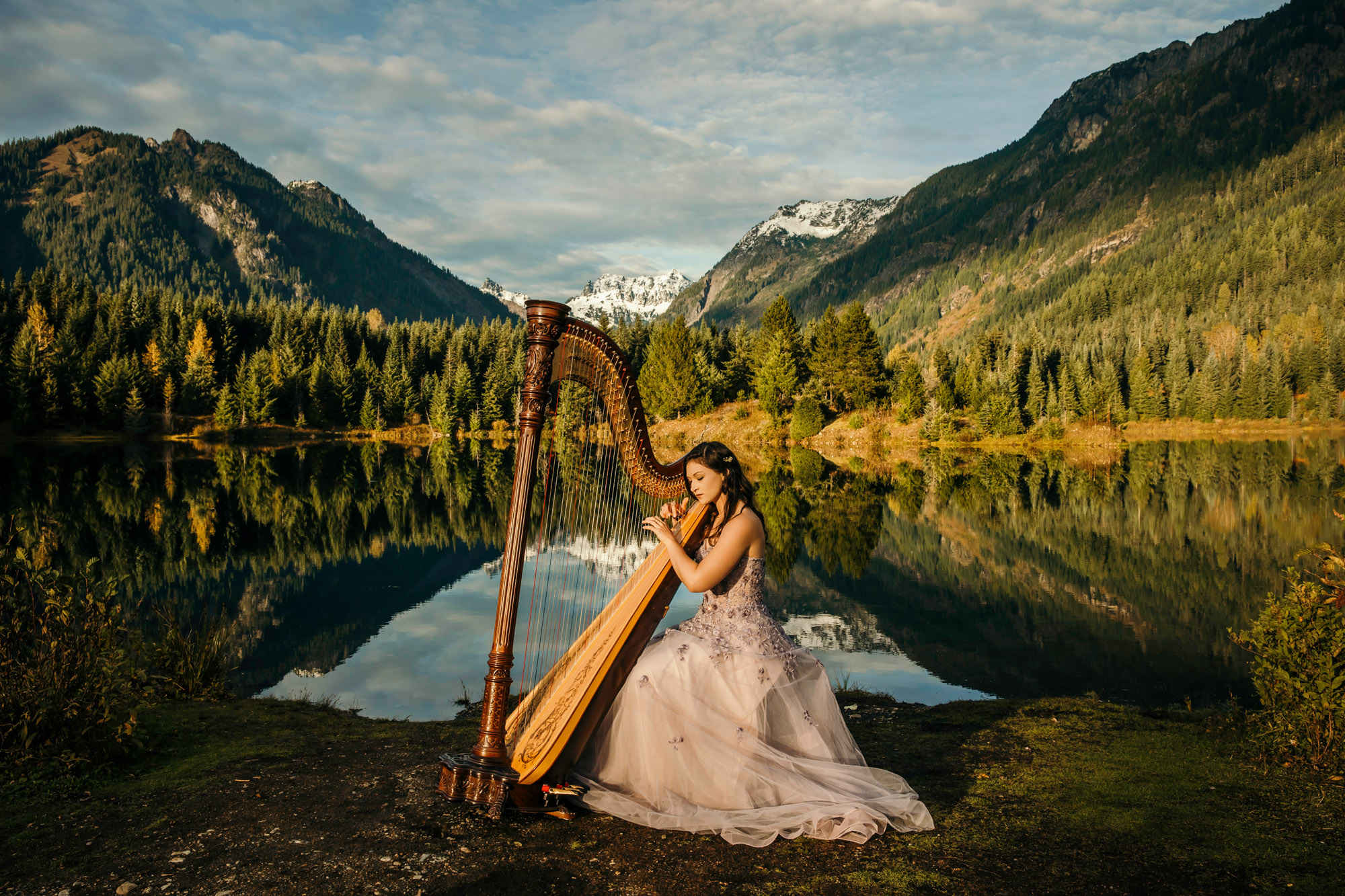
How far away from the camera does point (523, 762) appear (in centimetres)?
406

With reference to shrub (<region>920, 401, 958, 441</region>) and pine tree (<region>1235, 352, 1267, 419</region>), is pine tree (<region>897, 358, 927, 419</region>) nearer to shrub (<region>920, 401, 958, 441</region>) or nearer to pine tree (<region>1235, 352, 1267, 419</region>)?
shrub (<region>920, 401, 958, 441</region>)

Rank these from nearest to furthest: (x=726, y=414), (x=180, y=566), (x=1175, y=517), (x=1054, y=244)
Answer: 1. (x=180, y=566)
2. (x=1175, y=517)
3. (x=726, y=414)
4. (x=1054, y=244)

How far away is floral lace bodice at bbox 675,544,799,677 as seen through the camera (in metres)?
4.42

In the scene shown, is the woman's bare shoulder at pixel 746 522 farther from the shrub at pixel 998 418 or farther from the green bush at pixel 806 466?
the shrub at pixel 998 418

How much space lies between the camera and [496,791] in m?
3.88

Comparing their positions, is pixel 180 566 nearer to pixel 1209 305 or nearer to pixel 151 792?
pixel 151 792

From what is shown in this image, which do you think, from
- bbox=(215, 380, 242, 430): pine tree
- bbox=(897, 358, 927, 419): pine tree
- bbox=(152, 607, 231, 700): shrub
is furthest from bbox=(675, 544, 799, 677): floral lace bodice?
bbox=(215, 380, 242, 430): pine tree

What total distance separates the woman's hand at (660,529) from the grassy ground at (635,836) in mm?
1506

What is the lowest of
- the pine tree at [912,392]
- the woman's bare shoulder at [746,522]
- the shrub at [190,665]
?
the shrub at [190,665]

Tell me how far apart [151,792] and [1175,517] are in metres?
20.7

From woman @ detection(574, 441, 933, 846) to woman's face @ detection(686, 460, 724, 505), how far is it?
22cm

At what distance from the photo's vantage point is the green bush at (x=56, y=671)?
4.48 meters

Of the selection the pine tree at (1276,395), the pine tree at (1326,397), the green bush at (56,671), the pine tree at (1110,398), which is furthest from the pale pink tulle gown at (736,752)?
the pine tree at (1326,397)

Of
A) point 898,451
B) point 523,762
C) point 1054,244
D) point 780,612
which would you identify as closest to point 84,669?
point 523,762
